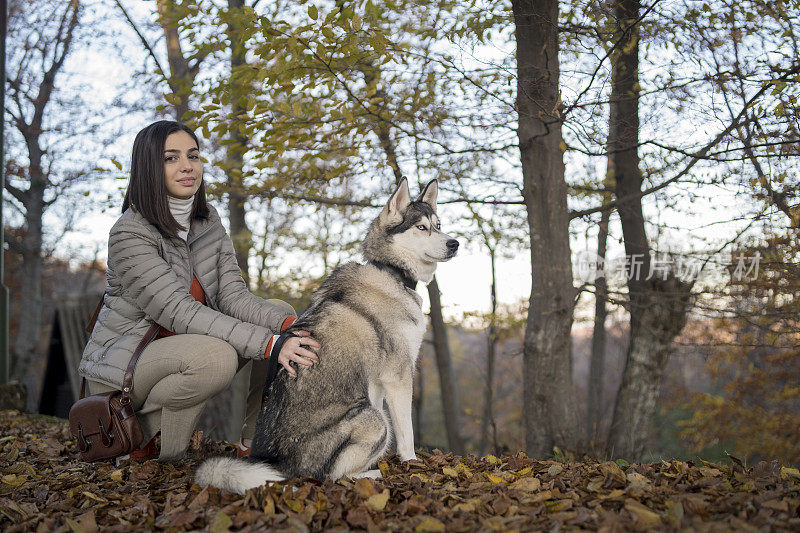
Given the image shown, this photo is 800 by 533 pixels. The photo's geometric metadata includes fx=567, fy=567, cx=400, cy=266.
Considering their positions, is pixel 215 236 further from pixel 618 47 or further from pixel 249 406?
pixel 618 47

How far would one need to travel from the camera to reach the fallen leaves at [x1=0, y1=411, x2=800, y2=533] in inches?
105

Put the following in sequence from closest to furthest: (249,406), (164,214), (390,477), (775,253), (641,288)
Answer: (390,477) → (164,214) → (249,406) → (775,253) → (641,288)

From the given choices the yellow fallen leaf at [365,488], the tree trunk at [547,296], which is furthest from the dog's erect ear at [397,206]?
the tree trunk at [547,296]

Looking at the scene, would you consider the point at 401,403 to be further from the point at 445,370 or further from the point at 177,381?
the point at 445,370

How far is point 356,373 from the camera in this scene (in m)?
3.44

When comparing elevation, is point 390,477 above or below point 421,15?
below

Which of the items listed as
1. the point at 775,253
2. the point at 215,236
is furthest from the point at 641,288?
the point at 215,236

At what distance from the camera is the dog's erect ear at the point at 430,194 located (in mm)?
4281

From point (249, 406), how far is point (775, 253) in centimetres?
556

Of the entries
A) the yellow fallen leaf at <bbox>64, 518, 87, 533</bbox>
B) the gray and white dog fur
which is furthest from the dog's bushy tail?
the yellow fallen leaf at <bbox>64, 518, 87, 533</bbox>

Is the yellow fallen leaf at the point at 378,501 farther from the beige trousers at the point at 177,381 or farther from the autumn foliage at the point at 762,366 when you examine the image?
the autumn foliage at the point at 762,366

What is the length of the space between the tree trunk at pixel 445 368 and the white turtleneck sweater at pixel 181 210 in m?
7.08

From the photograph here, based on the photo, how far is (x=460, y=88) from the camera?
5.65m

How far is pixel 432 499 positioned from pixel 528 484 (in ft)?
2.21
